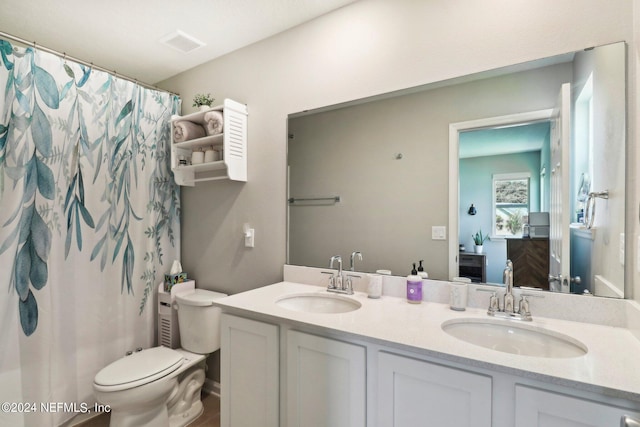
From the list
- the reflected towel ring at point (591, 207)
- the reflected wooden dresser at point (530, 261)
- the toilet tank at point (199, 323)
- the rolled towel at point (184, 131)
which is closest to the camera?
the reflected towel ring at point (591, 207)

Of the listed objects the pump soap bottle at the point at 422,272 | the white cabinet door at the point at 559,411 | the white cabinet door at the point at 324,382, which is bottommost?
the white cabinet door at the point at 324,382

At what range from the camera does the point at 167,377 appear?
67.1 inches

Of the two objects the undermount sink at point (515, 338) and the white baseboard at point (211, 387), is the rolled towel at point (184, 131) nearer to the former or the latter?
the white baseboard at point (211, 387)

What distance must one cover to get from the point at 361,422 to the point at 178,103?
2545 mm

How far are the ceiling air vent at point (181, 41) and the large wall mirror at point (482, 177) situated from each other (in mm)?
939

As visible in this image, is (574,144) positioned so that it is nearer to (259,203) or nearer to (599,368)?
(599,368)

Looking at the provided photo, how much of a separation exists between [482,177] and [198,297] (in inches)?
75.0

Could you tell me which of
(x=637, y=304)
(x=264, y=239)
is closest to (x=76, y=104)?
(x=264, y=239)

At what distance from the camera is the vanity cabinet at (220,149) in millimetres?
1995

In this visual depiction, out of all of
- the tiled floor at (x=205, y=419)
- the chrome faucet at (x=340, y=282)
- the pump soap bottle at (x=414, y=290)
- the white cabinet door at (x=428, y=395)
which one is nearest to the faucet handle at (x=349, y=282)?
the chrome faucet at (x=340, y=282)

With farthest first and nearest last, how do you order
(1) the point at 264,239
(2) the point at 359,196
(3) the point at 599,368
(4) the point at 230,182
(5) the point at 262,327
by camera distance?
(4) the point at 230,182 → (1) the point at 264,239 → (2) the point at 359,196 → (5) the point at 262,327 → (3) the point at 599,368

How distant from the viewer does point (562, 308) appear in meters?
1.17

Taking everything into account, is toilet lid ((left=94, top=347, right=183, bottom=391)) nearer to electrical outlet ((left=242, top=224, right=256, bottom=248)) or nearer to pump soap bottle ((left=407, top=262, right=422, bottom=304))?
electrical outlet ((left=242, top=224, right=256, bottom=248))

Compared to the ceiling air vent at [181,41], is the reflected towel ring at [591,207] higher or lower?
lower
